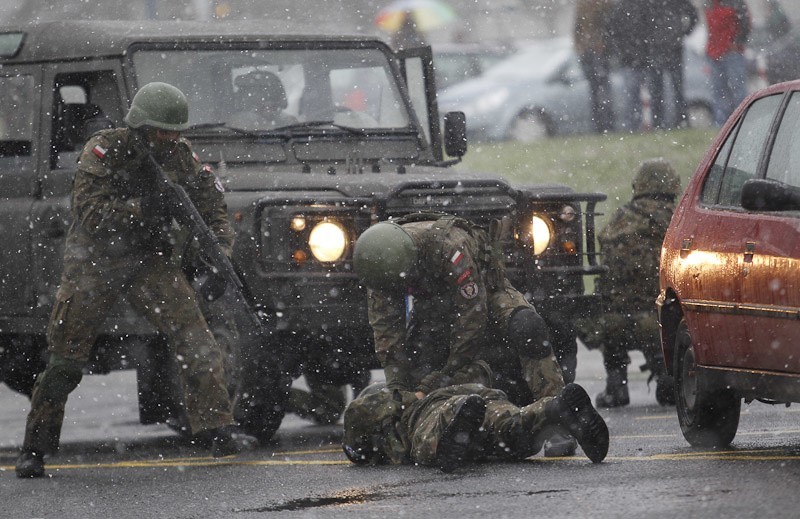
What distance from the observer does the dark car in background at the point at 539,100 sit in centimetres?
2545

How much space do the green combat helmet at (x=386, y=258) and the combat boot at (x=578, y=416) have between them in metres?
1.02

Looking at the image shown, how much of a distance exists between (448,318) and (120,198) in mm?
1685

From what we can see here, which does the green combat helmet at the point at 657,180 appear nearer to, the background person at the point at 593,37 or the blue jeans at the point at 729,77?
the blue jeans at the point at 729,77

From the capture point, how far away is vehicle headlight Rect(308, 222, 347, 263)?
9.80 m

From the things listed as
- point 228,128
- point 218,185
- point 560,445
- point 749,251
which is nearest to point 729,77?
point 228,128

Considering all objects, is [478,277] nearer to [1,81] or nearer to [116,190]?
[116,190]

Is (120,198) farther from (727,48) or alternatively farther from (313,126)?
(727,48)

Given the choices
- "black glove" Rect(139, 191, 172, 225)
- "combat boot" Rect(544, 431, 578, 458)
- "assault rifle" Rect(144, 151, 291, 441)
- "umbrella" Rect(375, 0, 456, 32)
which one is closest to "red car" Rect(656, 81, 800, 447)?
"combat boot" Rect(544, 431, 578, 458)

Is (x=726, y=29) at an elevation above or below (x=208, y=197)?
above

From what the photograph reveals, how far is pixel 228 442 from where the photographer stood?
31.0 feet

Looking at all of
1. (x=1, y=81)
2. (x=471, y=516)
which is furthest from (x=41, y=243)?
(x=471, y=516)

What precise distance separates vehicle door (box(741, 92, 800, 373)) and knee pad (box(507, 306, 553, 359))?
1319mm

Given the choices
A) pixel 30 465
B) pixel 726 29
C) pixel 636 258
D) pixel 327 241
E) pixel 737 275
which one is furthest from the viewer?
pixel 726 29

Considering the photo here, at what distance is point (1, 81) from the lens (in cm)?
A: 1106
